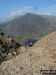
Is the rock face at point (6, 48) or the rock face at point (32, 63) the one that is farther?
the rock face at point (6, 48)

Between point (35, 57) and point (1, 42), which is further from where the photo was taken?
point (1, 42)

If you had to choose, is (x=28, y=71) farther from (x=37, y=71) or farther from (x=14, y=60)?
(x=14, y=60)

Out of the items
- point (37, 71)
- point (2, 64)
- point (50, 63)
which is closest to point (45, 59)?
point (50, 63)

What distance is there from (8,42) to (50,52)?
6.15 meters

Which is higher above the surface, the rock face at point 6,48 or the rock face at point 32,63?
the rock face at point 6,48

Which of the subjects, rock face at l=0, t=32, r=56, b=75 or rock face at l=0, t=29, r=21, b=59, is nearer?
rock face at l=0, t=32, r=56, b=75

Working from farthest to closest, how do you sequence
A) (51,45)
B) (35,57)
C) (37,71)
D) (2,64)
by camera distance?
1. (51,45)
2. (35,57)
3. (2,64)
4. (37,71)

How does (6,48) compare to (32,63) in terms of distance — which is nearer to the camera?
(32,63)

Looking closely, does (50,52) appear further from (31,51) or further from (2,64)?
(2,64)

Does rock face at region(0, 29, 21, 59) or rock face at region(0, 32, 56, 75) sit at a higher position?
rock face at region(0, 29, 21, 59)

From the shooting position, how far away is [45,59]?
13164mm

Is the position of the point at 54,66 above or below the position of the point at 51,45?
below

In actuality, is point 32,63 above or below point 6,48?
below

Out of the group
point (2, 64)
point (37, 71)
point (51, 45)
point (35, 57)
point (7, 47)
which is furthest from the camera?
point (7, 47)
